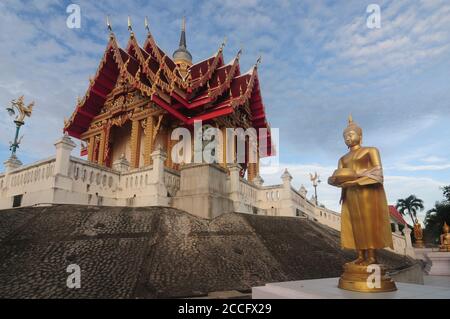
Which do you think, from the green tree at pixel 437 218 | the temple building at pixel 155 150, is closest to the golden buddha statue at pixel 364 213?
the temple building at pixel 155 150

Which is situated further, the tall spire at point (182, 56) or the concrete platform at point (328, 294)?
the tall spire at point (182, 56)

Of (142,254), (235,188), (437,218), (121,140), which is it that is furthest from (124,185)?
(437,218)

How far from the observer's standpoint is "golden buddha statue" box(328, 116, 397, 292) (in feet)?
13.3

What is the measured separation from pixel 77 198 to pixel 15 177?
3287 mm

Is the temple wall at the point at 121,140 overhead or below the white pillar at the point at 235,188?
overhead

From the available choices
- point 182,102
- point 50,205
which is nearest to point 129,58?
point 182,102

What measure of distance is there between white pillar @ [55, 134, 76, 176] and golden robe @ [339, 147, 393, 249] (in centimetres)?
868

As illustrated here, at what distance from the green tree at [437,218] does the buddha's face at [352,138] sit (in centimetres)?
4228

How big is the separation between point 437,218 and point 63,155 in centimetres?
4851

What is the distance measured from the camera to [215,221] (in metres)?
9.53

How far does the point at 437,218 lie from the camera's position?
40188mm

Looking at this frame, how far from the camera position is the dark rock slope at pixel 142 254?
5.23m

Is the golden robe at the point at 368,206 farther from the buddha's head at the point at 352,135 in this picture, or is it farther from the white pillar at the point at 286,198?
the white pillar at the point at 286,198

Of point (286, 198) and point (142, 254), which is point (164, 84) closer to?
point (286, 198)
